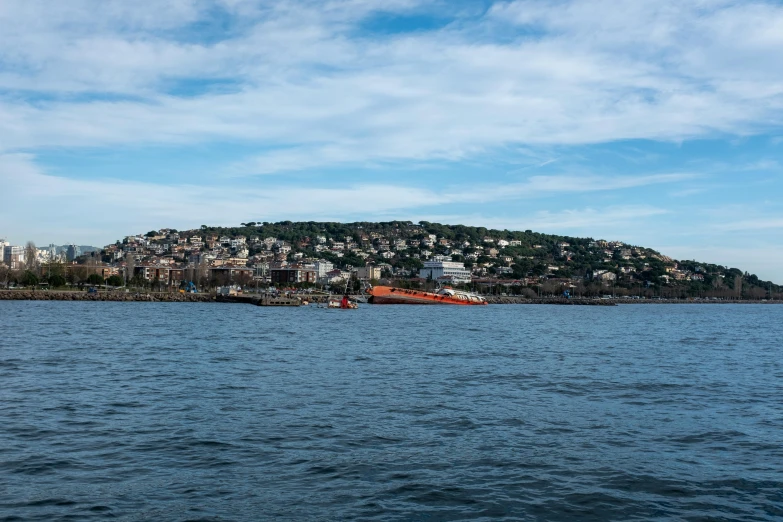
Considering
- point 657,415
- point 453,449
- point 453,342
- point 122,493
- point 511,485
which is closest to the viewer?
point 122,493

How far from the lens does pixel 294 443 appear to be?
1198 centimetres

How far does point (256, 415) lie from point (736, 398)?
11438 mm

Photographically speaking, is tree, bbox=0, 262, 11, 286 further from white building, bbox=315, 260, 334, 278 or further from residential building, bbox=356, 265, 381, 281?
residential building, bbox=356, 265, 381, 281

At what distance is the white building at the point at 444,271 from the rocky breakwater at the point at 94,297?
81.0m

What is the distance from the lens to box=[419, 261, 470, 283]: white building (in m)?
178

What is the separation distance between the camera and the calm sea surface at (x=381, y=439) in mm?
9188

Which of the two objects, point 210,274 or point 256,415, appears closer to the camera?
point 256,415

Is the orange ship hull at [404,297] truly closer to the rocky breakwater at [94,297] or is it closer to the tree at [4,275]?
the rocky breakwater at [94,297]

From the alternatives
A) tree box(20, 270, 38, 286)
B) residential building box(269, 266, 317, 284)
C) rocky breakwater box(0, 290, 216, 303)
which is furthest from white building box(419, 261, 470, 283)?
tree box(20, 270, 38, 286)

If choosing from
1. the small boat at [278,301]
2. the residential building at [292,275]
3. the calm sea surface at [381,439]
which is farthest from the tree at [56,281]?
the calm sea surface at [381,439]

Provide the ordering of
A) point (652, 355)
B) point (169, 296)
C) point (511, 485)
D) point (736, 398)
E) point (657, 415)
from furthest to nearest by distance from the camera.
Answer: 1. point (169, 296)
2. point (652, 355)
3. point (736, 398)
4. point (657, 415)
5. point (511, 485)

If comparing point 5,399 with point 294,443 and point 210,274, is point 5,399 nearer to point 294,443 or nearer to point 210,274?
point 294,443

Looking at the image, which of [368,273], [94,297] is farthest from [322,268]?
[94,297]

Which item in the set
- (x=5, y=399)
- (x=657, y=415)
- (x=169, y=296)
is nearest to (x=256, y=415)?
(x=5, y=399)
